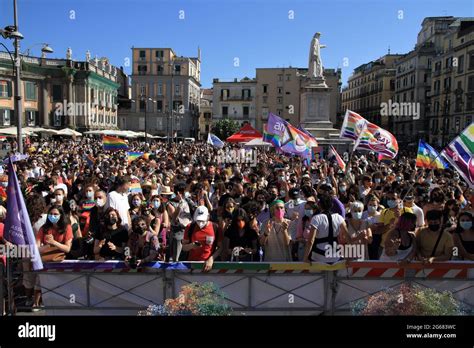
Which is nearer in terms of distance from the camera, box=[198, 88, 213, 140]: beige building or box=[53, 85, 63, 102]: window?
box=[53, 85, 63, 102]: window

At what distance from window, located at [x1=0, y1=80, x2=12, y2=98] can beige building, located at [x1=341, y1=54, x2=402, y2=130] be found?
170 ft

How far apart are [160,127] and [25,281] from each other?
2933 inches

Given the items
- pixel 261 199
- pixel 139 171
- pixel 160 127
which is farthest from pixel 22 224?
pixel 160 127

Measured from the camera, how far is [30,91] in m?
52.2

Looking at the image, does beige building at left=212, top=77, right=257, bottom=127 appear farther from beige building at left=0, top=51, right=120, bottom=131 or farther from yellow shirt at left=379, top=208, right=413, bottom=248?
yellow shirt at left=379, top=208, right=413, bottom=248

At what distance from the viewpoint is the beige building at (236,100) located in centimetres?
8294

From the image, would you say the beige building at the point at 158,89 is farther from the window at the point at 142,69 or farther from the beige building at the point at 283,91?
the beige building at the point at 283,91

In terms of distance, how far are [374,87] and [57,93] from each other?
5624 centimetres

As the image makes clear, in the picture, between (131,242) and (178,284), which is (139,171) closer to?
(131,242)

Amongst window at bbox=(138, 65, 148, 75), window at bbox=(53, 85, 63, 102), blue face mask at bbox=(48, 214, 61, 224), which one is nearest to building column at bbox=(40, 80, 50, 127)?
window at bbox=(53, 85, 63, 102)

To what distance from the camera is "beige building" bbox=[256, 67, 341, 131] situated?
7981 cm

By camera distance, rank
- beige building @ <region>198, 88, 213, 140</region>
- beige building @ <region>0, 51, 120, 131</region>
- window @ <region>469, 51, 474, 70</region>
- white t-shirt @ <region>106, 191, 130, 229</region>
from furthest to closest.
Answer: beige building @ <region>198, 88, 213, 140</region>
beige building @ <region>0, 51, 120, 131</region>
window @ <region>469, 51, 474, 70</region>
white t-shirt @ <region>106, 191, 130, 229</region>

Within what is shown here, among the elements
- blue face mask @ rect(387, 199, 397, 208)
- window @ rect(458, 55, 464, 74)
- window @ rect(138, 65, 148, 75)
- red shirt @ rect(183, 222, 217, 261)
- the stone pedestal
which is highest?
window @ rect(138, 65, 148, 75)

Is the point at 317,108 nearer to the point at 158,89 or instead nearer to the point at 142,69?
the point at 158,89
